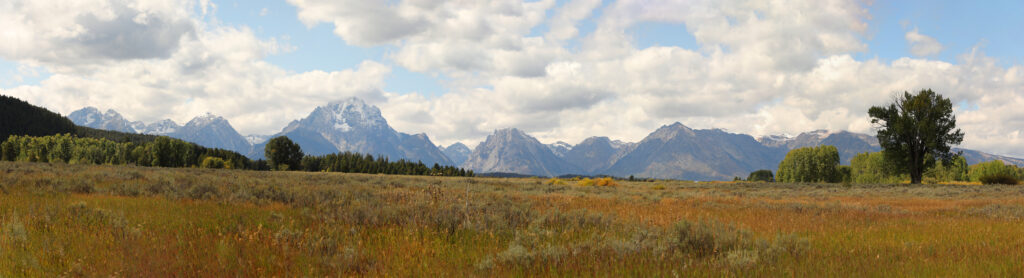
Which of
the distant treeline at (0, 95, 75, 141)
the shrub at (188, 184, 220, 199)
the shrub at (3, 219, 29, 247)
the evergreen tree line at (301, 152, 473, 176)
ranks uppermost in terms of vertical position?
the distant treeline at (0, 95, 75, 141)

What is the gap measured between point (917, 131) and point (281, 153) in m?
123

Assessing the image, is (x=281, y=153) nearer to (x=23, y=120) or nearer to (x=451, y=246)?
(x=451, y=246)

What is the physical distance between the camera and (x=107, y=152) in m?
131

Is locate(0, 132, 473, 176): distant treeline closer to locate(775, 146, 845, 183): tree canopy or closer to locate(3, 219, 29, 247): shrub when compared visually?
locate(775, 146, 845, 183): tree canopy

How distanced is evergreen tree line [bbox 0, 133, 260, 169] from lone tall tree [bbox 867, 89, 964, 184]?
124m

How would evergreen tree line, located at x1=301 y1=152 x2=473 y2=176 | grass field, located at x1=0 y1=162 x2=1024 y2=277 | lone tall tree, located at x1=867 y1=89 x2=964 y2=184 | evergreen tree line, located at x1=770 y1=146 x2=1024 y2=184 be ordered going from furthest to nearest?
evergreen tree line, located at x1=301 y1=152 x2=473 y2=176 < evergreen tree line, located at x1=770 y1=146 x2=1024 y2=184 < lone tall tree, located at x1=867 y1=89 x2=964 y2=184 < grass field, located at x1=0 y1=162 x2=1024 y2=277

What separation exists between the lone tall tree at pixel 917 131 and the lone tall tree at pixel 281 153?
114782mm

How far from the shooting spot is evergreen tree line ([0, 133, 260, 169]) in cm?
11194

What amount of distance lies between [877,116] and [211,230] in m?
60.3

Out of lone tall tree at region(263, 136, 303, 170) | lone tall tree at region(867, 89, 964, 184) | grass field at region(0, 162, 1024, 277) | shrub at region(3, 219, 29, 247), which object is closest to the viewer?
grass field at region(0, 162, 1024, 277)

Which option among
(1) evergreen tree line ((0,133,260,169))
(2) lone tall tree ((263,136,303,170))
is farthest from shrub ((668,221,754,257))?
(1) evergreen tree line ((0,133,260,169))

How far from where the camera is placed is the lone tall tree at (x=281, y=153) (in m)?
115

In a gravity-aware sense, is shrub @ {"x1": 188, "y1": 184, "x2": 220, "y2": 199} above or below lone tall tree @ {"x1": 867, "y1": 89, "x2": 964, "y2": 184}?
below

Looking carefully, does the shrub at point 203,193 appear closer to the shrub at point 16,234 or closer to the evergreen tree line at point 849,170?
the shrub at point 16,234
